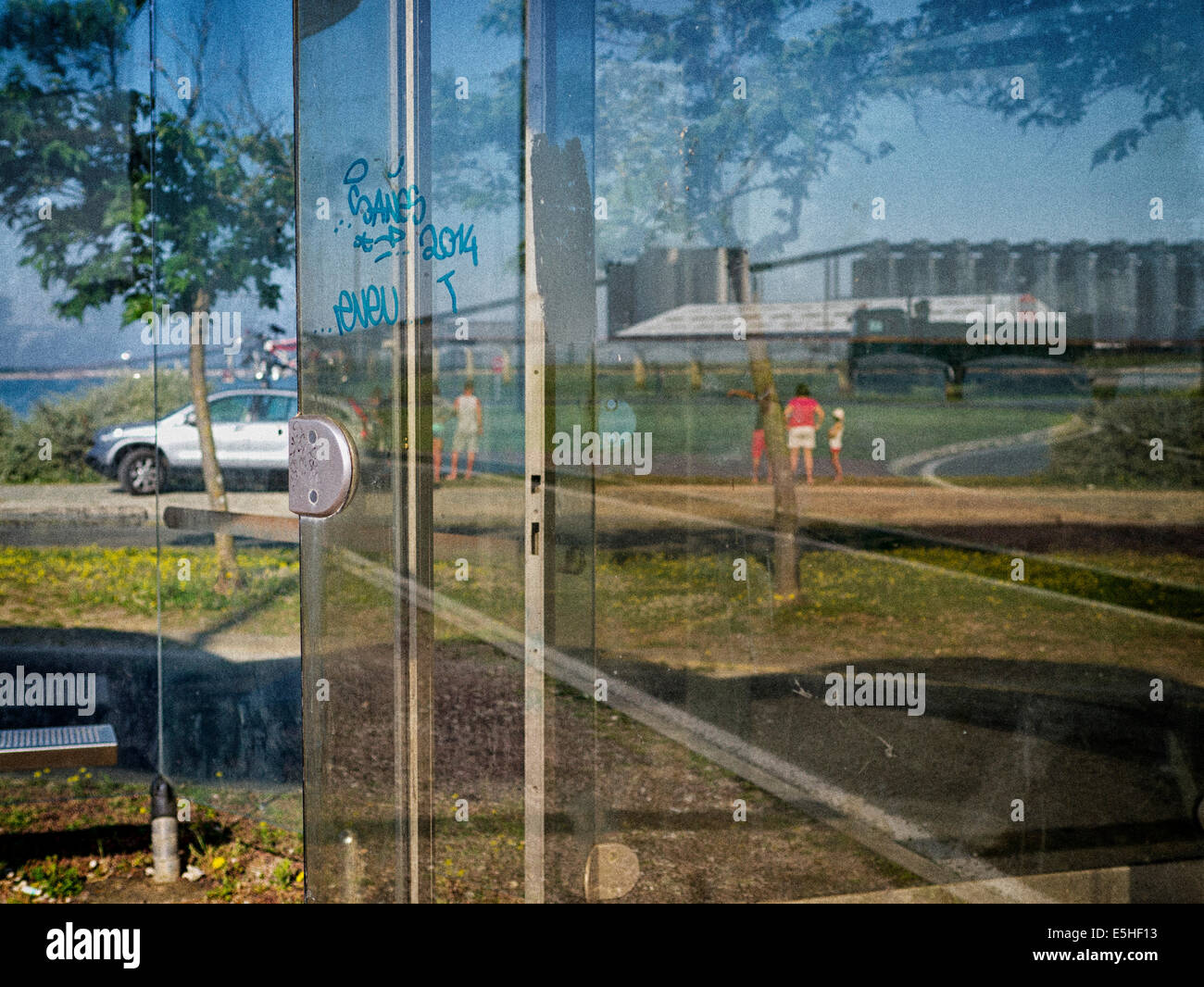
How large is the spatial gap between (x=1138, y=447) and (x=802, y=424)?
9.84ft

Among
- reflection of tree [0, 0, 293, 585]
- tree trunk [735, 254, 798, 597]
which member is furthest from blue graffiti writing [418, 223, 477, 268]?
tree trunk [735, 254, 798, 597]

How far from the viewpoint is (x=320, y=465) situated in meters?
2.14

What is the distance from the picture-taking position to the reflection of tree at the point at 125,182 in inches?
154

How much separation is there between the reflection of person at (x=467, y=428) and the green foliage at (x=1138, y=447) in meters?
5.41

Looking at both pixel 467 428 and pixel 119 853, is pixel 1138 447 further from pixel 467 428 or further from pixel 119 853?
pixel 467 428

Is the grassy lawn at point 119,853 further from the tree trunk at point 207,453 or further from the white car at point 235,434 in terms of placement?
the white car at point 235,434

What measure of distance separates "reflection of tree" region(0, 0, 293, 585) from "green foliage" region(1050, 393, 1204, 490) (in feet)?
15.9

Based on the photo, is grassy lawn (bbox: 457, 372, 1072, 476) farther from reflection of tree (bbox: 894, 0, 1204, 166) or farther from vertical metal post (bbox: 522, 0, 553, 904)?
reflection of tree (bbox: 894, 0, 1204, 166)

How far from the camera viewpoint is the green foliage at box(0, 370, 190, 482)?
6871 mm

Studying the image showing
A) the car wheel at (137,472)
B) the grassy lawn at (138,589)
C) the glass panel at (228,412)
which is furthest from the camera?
the car wheel at (137,472)

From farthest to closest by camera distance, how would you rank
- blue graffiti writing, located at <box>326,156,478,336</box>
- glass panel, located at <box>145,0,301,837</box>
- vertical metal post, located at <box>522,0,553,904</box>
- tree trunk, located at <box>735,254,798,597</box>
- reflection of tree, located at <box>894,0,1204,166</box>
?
tree trunk, located at <box>735,254,798,597</box> → reflection of tree, located at <box>894,0,1204,166</box> → glass panel, located at <box>145,0,301,837</box> → blue graffiti writing, located at <box>326,156,478,336</box> → vertical metal post, located at <box>522,0,553,904</box>

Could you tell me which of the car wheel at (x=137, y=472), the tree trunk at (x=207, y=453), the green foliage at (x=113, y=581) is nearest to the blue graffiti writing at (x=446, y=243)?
the tree trunk at (x=207, y=453)
